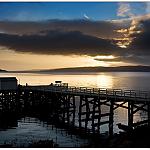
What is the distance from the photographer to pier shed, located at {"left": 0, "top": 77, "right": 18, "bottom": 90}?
47.4 m

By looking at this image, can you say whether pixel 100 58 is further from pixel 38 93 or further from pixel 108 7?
pixel 108 7

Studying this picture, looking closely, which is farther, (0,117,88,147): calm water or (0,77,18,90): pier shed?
(0,77,18,90): pier shed

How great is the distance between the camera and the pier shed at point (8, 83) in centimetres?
4741

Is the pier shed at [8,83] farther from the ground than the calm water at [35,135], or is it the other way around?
the pier shed at [8,83]

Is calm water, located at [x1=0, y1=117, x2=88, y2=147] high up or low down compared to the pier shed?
down

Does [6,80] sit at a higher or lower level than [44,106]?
higher

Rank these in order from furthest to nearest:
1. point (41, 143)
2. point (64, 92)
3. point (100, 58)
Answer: point (100, 58)
point (64, 92)
point (41, 143)

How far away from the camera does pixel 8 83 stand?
48.1 metres

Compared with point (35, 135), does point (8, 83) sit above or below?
above

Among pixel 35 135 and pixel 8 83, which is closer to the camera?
pixel 35 135

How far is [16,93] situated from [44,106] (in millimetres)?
4638

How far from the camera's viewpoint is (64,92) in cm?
4106

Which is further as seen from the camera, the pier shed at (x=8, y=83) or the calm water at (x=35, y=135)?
the pier shed at (x=8, y=83)

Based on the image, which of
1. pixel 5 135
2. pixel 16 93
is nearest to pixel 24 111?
pixel 16 93
